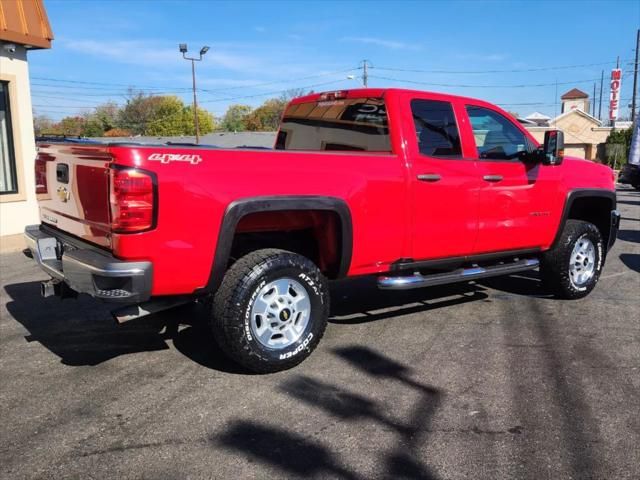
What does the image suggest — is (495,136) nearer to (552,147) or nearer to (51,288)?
(552,147)

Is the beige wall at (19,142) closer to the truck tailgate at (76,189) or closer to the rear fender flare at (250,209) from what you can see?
the truck tailgate at (76,189)

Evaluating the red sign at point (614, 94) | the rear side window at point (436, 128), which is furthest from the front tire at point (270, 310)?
the red sign at point (614, 94)

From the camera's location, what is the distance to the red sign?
53.8 meters

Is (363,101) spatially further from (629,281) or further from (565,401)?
(629,281)

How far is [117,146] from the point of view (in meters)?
3.49

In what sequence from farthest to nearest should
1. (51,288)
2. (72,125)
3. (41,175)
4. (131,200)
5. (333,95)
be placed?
(72,125) → (333,95) → (41,175) → (51,288) → (131,200)

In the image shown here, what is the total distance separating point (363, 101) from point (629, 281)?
4436 millimetres

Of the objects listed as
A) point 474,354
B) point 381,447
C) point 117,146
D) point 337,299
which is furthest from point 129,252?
point 337,299

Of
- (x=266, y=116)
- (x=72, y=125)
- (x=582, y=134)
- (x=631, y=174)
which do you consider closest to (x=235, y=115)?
(x=266, y=116)

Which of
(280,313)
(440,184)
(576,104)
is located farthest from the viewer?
(576,104)

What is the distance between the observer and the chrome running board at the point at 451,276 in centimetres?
471

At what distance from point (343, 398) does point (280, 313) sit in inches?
30.2

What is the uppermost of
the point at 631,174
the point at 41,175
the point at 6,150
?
the point at 6,150

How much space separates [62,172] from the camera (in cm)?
427
